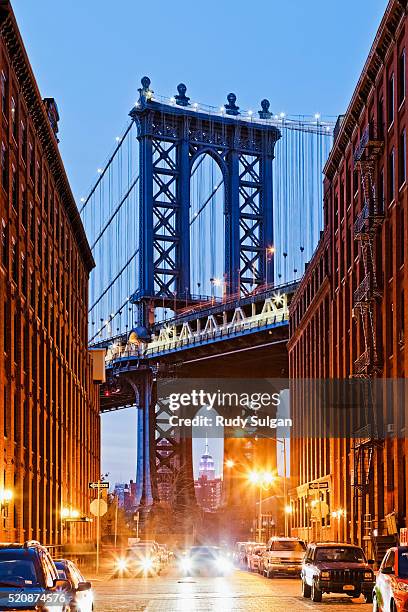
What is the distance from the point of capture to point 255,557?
6475 centimetres

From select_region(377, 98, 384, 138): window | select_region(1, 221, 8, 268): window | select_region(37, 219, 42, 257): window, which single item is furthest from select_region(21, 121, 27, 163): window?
select_region(377, 98, 384, 138): window

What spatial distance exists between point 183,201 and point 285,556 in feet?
275

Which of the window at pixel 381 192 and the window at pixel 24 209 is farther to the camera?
the window at pixel 24 209

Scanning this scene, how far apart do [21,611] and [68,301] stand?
2975 inches

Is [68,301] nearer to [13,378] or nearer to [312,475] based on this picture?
[312,475]

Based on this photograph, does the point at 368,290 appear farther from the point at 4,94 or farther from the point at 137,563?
the point at 4,94

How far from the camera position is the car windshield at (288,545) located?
52375mm

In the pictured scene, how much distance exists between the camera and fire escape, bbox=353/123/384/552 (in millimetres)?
59812

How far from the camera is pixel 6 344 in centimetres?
5678

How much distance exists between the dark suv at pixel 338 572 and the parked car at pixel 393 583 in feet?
30.0

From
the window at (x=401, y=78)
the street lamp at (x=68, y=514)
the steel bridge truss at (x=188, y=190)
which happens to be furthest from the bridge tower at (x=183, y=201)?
the window at (x=401, y=78)

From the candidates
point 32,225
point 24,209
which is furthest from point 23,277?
point 32,225

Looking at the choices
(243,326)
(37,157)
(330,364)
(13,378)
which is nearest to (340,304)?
(330,364)

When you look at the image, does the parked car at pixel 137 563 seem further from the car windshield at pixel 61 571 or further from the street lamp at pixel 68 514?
the car windshield at pixel 61 571
